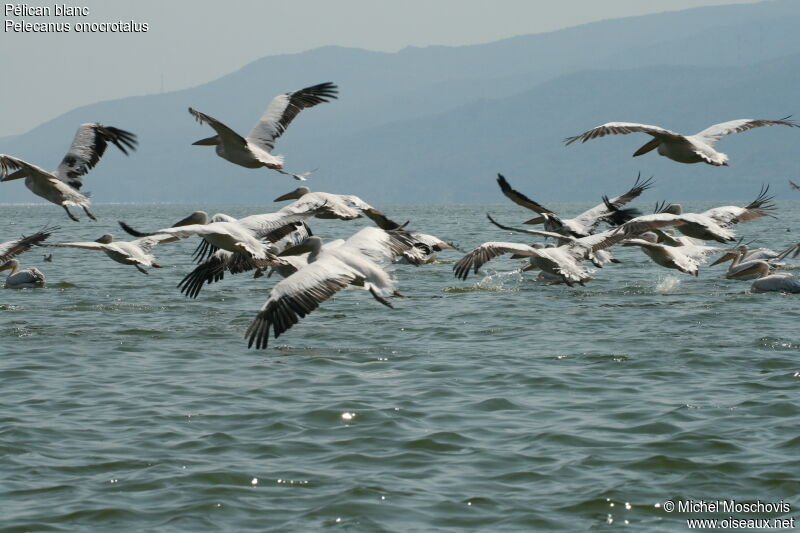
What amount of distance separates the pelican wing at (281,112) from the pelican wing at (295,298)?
537 centimetres

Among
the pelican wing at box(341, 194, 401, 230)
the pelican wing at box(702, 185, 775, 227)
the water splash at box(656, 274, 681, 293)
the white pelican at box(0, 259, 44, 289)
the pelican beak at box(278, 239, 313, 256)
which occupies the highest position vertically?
the pelican wing at box(341, 194, 401, 230)

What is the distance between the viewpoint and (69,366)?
10.5m

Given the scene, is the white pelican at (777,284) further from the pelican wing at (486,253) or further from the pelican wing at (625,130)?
the pelican wing at (486,253)

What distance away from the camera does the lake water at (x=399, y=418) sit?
6305 millimetres

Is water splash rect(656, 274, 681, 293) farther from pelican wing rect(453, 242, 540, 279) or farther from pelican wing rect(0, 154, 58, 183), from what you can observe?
pelican wing rect(0, 154, 58, 183)

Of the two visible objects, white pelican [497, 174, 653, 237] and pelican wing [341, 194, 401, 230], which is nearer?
pelican wing [341, 194, 401, 230]

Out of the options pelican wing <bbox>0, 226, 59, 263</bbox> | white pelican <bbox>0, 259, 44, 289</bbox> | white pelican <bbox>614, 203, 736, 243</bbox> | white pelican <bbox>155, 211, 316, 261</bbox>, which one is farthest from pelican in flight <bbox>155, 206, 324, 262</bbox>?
white pelican <bbox>0, 259, 44, 289</bbox>

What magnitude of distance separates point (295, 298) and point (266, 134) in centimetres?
613

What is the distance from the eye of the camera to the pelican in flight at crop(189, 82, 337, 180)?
14.0 meters

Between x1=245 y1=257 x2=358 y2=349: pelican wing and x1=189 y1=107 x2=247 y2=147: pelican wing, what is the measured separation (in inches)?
137

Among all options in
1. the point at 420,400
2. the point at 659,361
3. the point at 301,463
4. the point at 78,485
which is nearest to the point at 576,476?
the point at 301,463

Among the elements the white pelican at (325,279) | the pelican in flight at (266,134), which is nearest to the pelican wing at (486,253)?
the pelican in flight at (266,134)

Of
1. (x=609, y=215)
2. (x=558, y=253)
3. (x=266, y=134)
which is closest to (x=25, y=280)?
(x=266, y=134)

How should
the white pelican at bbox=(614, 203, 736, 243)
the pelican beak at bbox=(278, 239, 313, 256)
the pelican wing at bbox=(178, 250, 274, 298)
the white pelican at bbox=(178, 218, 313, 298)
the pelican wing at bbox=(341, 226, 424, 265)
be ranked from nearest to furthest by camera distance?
the pelican wing at bbox=(341, 226, 424, 265)
the pelican beak at bbox=(278, 239, 313, 256)
the white pelican at bbox=(178, 218, 313, 298)
the pelican wing at bbox=(178, 250, 274, 298)
the white pelican at bbox=(614, 203, 736, 243)
